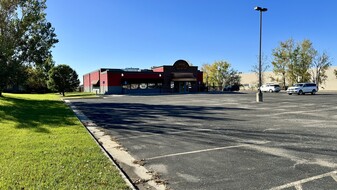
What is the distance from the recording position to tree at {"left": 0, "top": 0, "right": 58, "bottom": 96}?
77.9 ft

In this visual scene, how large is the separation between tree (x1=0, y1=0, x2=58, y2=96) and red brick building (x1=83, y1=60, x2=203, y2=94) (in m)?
13.3

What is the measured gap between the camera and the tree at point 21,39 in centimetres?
2373

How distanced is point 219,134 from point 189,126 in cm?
217

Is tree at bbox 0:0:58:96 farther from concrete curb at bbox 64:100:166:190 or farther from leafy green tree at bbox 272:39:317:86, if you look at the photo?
leafy green tree at bbox 272:39:317:86

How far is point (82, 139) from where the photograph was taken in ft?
27.9

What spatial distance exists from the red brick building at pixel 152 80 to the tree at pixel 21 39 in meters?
13.3

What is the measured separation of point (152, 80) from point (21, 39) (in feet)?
79.7

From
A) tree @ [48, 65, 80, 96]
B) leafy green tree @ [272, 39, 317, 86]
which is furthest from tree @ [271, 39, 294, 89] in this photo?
tree @ [48, 65, 80, 96]

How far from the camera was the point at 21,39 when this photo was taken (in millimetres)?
35531

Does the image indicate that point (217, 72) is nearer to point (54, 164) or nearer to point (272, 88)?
point (272, 88)

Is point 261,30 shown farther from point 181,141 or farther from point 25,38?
point 25,38

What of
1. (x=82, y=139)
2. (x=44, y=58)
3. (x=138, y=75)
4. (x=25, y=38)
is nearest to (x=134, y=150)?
(x=82, y=139)

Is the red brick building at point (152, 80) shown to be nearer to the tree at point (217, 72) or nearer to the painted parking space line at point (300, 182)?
the tree at point (217, 72)

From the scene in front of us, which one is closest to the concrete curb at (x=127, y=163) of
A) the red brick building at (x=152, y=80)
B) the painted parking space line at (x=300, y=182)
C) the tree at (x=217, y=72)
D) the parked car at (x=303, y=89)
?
the painted parking space line at (x=300, y=182)
